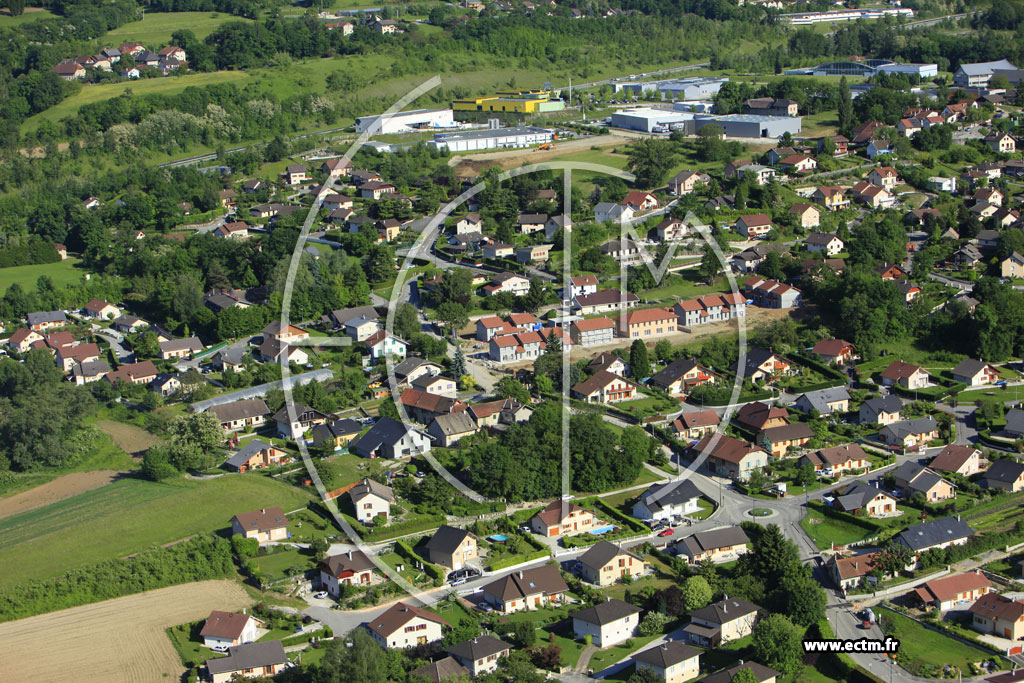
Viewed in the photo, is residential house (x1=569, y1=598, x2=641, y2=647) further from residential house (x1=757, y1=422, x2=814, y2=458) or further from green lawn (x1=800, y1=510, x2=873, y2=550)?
residential house (x1=757, y1=422, x2=814, y2=458)

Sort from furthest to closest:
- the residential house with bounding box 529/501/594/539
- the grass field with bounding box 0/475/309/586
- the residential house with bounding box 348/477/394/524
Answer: the residential house with bounding box 348/477/394/524 < the residential house with bounding box 529/501/594/539 < the grass field with bounding box 0/475/309/586

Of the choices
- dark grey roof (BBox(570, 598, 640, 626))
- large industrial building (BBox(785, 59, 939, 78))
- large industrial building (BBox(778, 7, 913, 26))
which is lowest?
dark grey roof (BBox(570, 598, 640, 626))

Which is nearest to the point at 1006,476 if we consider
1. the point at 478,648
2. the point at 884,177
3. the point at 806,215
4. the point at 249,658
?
the point at 478,648

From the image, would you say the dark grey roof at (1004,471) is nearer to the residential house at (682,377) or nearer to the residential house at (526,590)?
the residential house at (682,377)

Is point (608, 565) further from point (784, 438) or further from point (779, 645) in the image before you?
point (784, 438)

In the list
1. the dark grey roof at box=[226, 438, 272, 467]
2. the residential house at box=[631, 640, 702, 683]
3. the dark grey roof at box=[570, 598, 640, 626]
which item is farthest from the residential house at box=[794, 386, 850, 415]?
the dark grey roof at box=[226, 438, 272, 467]

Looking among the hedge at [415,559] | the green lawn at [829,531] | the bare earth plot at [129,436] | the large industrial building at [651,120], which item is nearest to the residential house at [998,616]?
the green lawn at [829,531]
